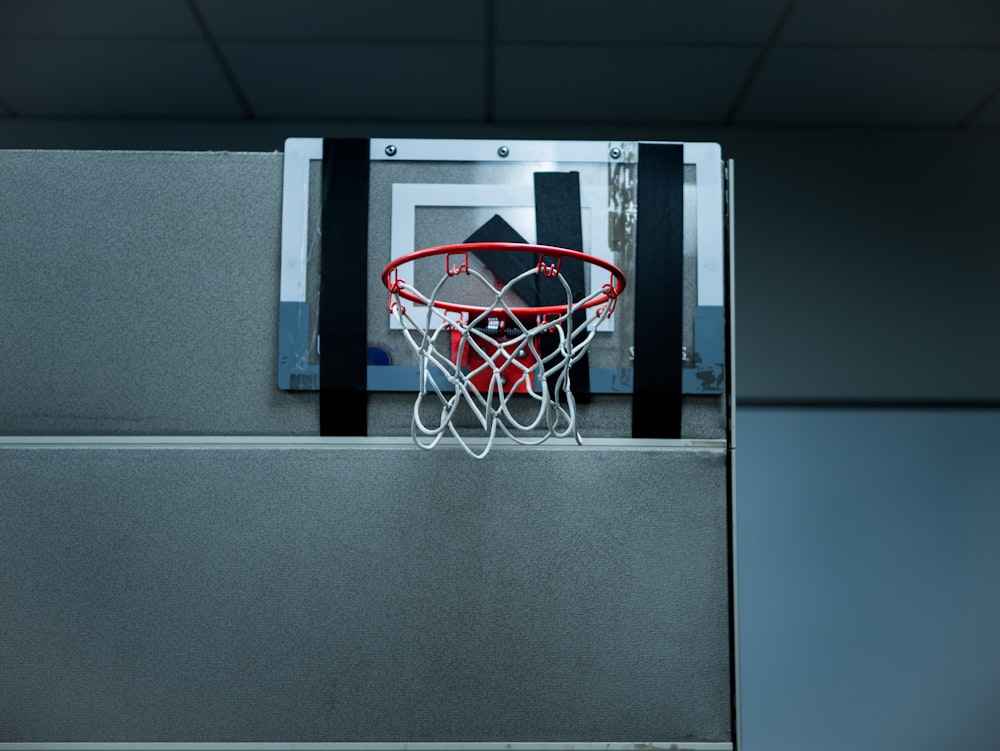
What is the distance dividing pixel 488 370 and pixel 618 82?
159 cm

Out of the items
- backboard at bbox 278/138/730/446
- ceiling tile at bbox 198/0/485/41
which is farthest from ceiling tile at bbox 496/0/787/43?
backboard at bbox 278/138/730/446

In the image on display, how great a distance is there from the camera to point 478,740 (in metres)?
1.03

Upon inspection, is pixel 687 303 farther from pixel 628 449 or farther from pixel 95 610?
pixel 95 610

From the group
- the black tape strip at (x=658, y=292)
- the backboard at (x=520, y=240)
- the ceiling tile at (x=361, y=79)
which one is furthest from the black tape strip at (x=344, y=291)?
the ceiling tile at (x=361, y=79)

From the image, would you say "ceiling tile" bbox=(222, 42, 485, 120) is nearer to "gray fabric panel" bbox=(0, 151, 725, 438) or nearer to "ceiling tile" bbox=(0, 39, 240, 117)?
"ceiling tile" bbox=(0, 39, 240, 117)

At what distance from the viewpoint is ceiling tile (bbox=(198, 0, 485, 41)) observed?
1.99 meters

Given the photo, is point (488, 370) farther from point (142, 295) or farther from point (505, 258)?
point (142, 295)

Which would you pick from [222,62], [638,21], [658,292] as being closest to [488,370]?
[658,292]

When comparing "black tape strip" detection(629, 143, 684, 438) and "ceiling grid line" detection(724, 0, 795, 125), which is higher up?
"ceiling grid line" detection(724, 0, 795, 125)

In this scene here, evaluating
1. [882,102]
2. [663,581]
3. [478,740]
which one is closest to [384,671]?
[478,740]

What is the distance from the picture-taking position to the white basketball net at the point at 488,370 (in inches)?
39.2

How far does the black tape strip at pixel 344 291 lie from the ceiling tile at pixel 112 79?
139 cm

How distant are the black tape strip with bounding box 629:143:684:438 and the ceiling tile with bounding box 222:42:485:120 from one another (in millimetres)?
1260

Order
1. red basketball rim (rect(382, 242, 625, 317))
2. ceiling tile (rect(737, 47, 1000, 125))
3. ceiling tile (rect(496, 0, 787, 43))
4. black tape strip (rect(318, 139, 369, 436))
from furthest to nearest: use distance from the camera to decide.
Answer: ceiling tile (rect(737, 47, 1000, 125)), ceiling tile (rect(496, 0, 787, 43)), black tape strip (rect(318, 139, 369, 436)), red basketball rim (rect(382, 242, 625, 317))
